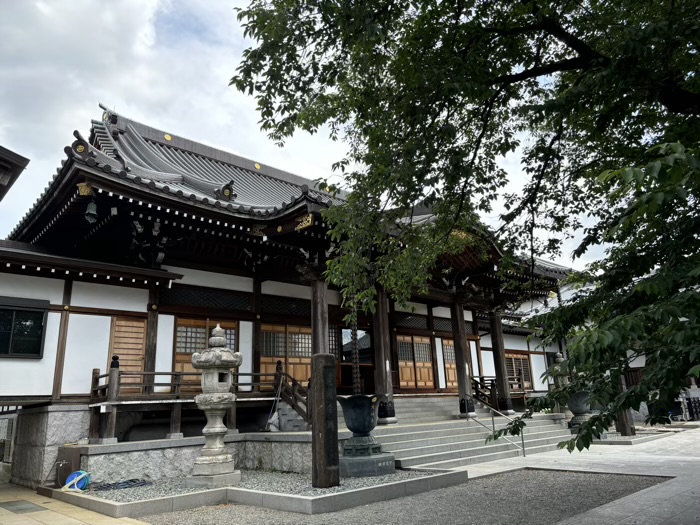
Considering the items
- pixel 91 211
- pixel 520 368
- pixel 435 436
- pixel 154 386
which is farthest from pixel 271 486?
pixel 520 368

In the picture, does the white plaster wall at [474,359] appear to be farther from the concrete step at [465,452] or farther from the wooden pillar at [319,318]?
the wooden pillar at [319,318]

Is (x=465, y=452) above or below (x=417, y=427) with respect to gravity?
below

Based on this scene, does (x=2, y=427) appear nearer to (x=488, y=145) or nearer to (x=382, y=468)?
(x=382, y=468)

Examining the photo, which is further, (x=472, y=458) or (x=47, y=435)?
(x=472, y=458)

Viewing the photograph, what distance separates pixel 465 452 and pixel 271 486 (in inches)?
185

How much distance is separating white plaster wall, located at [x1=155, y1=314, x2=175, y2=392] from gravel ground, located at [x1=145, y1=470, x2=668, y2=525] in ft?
14.6

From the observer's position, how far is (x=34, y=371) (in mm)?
9562

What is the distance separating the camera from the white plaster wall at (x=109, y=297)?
10328mm

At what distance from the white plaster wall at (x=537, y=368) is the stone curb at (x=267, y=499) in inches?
630

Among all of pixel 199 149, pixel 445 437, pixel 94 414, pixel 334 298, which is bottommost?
pixel 445 437

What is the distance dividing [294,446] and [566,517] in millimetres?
5166

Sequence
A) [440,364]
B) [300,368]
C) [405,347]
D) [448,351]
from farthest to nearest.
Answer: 1. [448,351]
2. [440,364]
3. [405,347]
4. [300,368]

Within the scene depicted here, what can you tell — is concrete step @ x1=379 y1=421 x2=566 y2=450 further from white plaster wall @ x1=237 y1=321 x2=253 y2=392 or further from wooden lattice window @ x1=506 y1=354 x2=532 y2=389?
wooden lattice window @ x1=506 y1=354 x2=532 y2=389

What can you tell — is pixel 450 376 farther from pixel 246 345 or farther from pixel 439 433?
pixel 246 345
